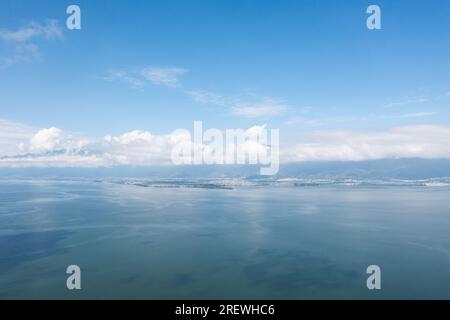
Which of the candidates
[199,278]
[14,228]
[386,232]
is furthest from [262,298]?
[14,228]

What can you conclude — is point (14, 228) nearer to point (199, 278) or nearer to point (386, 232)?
point (199, 278)

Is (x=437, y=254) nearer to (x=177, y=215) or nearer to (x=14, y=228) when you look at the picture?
(x=177, y=215)

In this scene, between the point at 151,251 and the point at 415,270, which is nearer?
the point at 415,270
